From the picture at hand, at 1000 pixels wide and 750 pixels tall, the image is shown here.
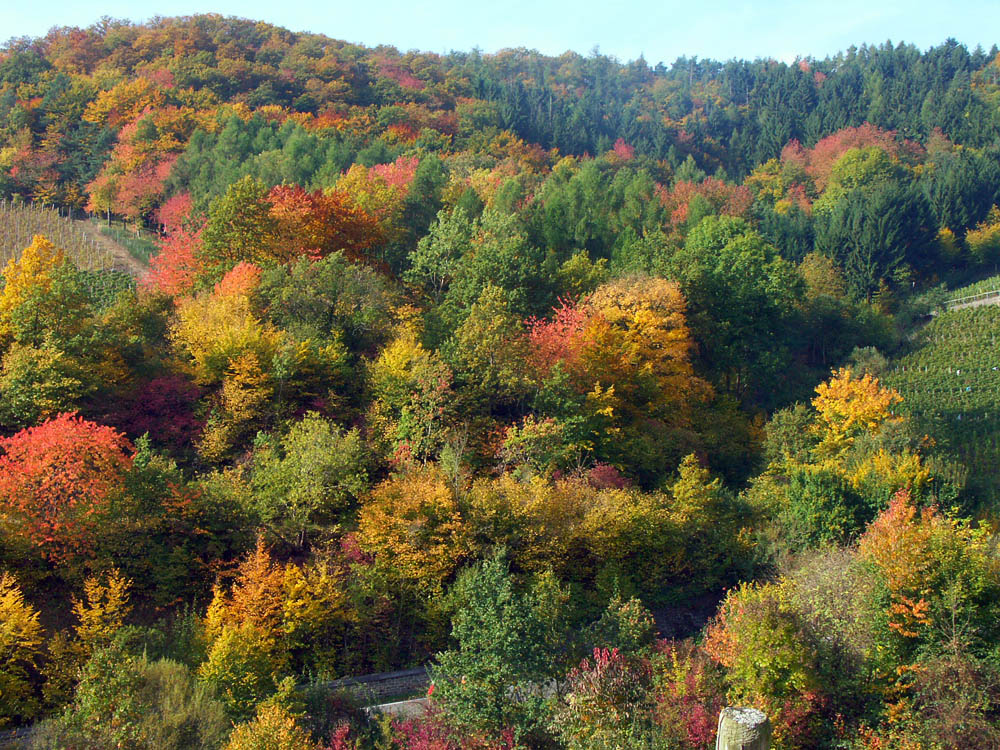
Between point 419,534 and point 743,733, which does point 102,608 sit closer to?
point 419,534

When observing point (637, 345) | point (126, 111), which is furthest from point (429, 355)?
point (126, 111)

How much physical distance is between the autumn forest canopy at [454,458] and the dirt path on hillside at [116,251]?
449 millimetres

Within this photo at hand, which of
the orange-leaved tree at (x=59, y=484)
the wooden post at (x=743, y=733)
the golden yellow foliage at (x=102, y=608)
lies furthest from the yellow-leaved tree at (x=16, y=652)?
the wooden post at (x=743, y=733)

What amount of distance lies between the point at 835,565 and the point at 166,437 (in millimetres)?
21935

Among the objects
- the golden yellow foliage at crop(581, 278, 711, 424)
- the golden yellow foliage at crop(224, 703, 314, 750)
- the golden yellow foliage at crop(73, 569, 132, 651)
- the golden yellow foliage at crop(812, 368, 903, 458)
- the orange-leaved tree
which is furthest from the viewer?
the golden yellow foliage at crop(581, 278, 711, 424)

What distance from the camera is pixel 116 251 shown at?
53.0 meters

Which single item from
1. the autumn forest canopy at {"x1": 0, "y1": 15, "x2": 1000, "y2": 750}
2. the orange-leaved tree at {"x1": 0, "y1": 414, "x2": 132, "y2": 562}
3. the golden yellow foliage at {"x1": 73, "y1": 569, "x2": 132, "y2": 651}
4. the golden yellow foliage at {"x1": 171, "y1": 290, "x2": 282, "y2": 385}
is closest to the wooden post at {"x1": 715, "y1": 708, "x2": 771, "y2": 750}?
the autumn forest canopy at {"x1": 0, "y1": 15, "x2": 1000, "y2": 750}

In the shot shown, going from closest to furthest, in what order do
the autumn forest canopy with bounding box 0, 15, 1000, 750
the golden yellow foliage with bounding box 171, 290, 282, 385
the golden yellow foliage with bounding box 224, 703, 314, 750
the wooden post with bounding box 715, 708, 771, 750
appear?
the wooden post with bounding box 715, 708, 771, 750, the golden yellow foliage with bounding box 224, 703, 314, 750, the autumn forest canopy with bounding box 0, 15, 1000, 750, the golden yellow foliage with bounding box 171, 290, 282, 385

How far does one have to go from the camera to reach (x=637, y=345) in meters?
39.2

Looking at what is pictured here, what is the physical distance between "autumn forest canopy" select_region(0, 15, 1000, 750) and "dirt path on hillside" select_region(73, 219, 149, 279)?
0.45m

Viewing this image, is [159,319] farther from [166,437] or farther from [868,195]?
[868,195]

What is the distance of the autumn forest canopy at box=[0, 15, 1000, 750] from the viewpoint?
729 inches

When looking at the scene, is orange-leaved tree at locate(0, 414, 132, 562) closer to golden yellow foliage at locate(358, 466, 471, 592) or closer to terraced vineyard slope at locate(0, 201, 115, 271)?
golden yellow foliage at locate(358, 466, 471, 592)

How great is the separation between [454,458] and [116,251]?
104 feet
